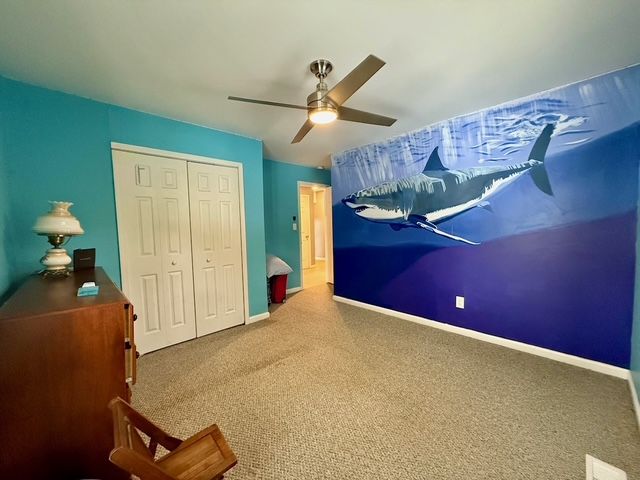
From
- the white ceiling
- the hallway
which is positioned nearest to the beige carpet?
the white ceiling

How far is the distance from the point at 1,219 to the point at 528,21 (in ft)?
11.5

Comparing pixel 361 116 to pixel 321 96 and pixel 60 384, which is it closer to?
pixel 321 96

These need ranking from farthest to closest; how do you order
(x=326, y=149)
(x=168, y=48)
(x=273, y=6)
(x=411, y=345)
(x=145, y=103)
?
(x=326, y=149) < (x=411, y=345) < (x=145, y=103) < (x=168, y=48) < (x=273, y=6)

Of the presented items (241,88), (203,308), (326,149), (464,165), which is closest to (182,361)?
(203,308)

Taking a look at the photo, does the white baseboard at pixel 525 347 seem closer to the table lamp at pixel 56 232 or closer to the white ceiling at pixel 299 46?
the white ceiling at pixel 299 46

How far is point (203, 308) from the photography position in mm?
2838

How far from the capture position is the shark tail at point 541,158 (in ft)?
7.18

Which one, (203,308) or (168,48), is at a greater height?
(168,48)

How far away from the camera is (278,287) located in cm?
401

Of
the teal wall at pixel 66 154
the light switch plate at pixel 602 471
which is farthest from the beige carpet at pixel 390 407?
the teal wall at pixel 66 154

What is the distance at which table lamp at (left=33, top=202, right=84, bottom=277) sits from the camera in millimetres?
1573

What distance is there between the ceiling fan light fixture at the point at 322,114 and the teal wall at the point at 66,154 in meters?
1.60

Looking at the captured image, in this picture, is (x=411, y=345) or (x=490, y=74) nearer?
(x=490, y=74)

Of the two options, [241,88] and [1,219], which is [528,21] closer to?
[241,88]
